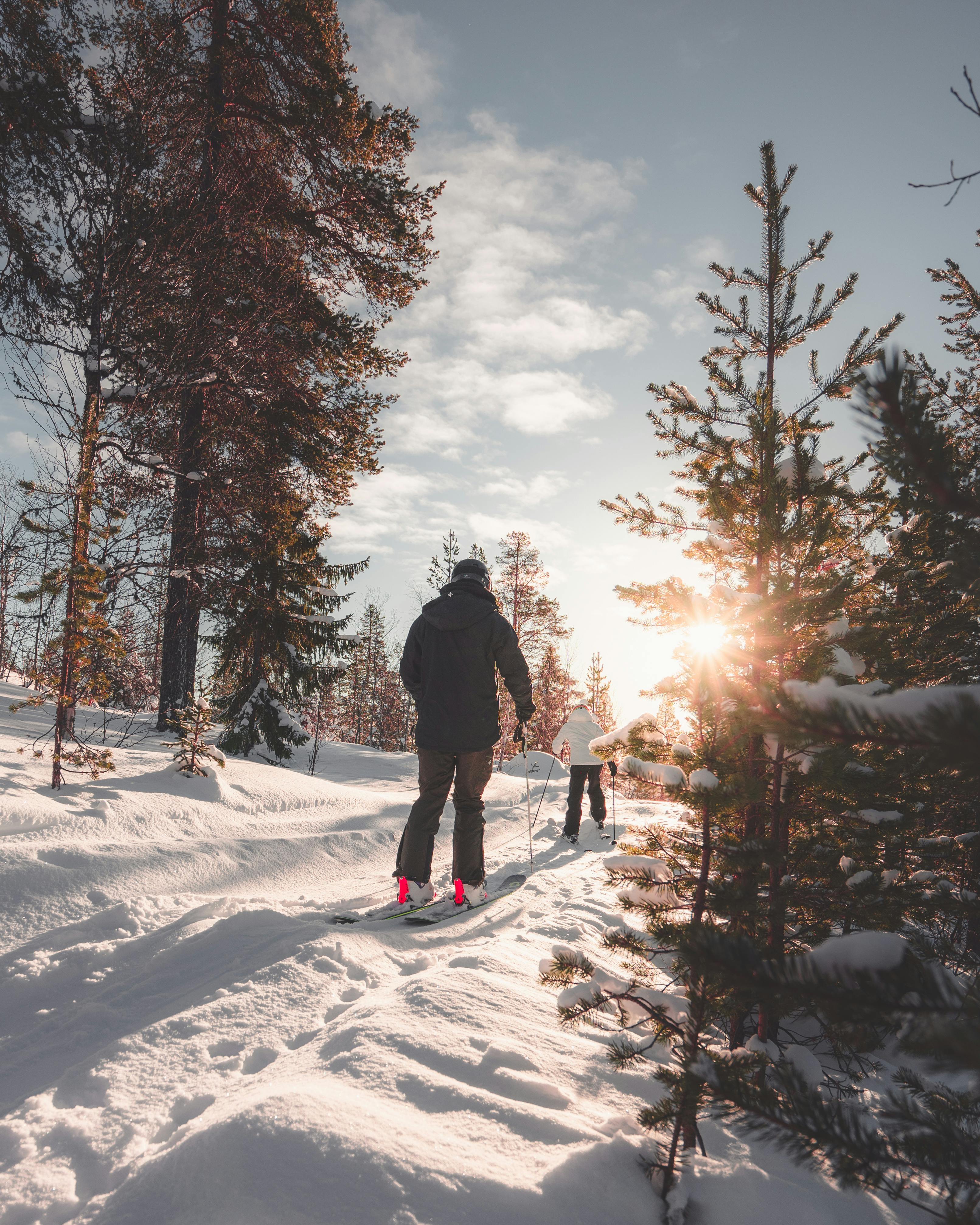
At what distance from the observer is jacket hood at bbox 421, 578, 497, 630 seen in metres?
4.07

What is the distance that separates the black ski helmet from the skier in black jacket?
1 centimetres

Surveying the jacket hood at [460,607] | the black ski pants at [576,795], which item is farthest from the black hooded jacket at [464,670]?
the black ski pants at [576,795]

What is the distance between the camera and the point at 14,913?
2.93 m

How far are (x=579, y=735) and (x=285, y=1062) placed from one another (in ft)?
19.8

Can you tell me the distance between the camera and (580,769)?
7.38 metres

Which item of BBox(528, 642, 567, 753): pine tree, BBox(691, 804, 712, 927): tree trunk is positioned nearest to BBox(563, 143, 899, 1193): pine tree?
BBox(691, 804, 712, 927): tree trunk

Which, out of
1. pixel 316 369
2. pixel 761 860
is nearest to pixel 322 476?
pixel 316 369

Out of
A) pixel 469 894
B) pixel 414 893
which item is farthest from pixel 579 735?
pixel 414 893

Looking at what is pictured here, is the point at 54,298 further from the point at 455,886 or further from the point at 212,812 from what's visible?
the point at 455,886

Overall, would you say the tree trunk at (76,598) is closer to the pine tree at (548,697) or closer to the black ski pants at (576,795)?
the black ski pants at (576,795)

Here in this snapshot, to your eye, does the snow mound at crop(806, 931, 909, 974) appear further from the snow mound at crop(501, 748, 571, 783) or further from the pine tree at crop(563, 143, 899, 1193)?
the snow mound at crop(501, 748, 571, 783)

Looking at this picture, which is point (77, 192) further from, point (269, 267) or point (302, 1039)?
point (302, 1039)

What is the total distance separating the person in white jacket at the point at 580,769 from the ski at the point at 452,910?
7.67 ft

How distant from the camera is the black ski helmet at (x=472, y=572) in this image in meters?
4.26
